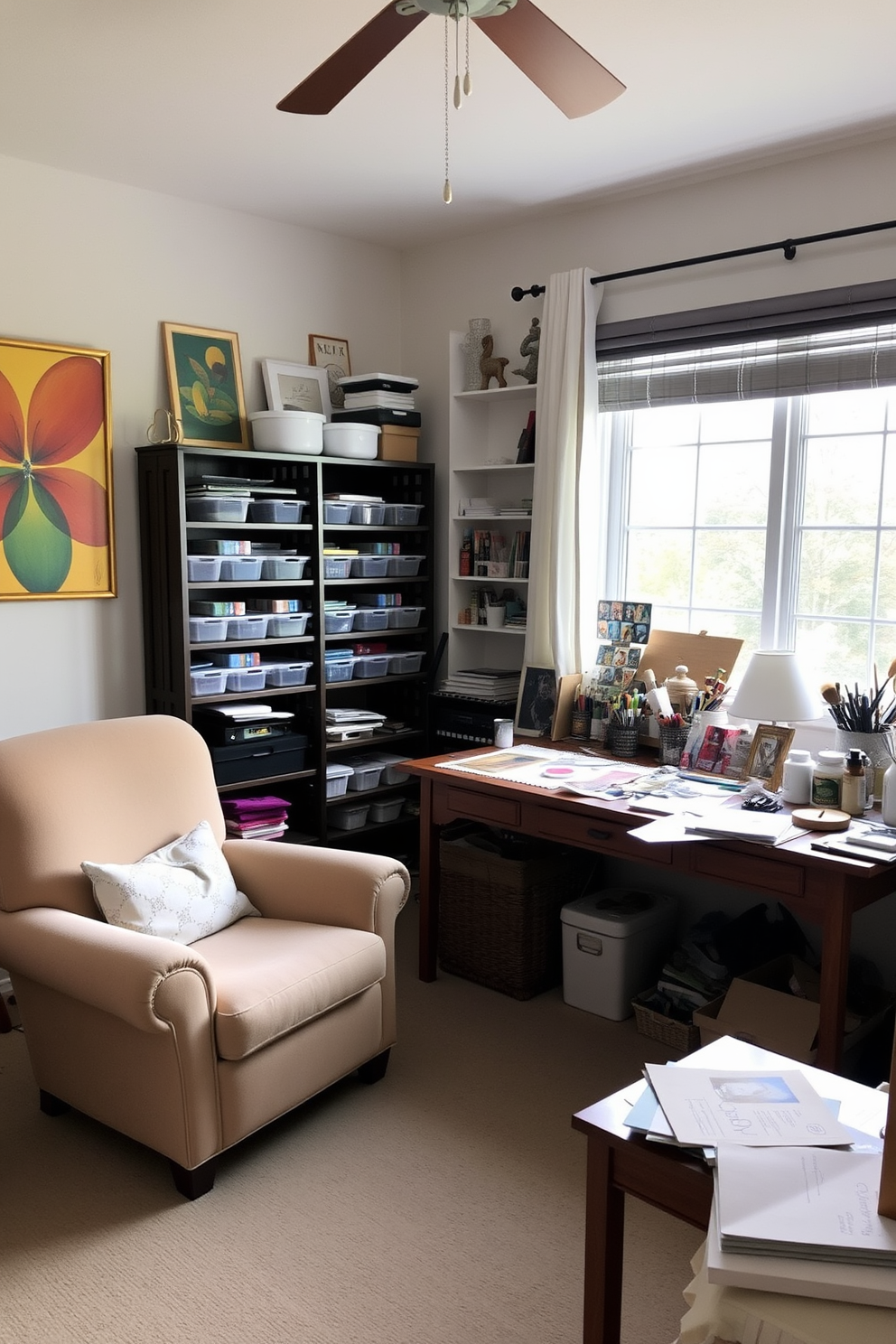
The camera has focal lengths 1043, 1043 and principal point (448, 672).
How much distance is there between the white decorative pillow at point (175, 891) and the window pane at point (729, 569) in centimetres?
185

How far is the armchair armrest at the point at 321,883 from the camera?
2738 mm

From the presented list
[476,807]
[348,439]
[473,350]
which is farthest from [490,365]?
[476,807]

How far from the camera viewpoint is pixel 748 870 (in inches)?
99.5

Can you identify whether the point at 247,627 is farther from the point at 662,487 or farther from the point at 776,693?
the point at 776,693

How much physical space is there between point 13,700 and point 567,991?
79.6 inches

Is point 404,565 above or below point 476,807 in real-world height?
above

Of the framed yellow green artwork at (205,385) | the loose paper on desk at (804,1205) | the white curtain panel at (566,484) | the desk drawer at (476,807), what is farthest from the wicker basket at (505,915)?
the loose paper on desk at (804,1205)

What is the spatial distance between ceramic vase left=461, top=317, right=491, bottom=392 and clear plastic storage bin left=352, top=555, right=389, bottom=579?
0.75 metres

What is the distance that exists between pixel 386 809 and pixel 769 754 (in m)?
1.68

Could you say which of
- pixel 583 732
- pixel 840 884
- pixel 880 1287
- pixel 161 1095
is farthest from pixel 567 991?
pixel 880 1287

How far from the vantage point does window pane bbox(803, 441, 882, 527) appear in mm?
3168

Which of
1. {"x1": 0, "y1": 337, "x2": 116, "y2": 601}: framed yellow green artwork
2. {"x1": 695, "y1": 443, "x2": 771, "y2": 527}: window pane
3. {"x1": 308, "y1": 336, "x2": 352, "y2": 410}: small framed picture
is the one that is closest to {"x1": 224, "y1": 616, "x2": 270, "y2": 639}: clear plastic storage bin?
{"x1": 0, "y1": 337, "x2": 116, "y2": 601}: framed yellow green artwork

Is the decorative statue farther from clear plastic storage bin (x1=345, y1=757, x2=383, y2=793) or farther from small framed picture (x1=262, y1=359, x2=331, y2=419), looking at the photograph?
clear plastic storage bin (x1=345, y1=757, x2=383, y2=793)

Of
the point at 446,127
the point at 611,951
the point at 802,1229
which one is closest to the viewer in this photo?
the point at 802,1229
